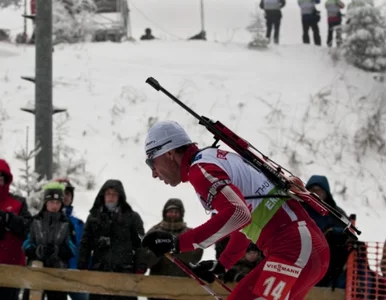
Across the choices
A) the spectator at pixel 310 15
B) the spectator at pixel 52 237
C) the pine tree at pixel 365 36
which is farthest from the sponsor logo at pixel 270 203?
the spectator at pixel 310 15

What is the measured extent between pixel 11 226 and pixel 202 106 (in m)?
9.14

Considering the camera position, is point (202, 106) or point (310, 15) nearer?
point (202, 106)

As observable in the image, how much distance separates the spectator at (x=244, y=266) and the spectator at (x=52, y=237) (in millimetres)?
1538

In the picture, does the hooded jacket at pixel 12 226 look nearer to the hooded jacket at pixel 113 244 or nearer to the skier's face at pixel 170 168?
the hooded jacket at pixel 113 244

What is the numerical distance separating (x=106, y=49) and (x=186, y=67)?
240 centimetres

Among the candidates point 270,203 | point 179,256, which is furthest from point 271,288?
point 179,256

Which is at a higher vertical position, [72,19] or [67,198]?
[72,19]

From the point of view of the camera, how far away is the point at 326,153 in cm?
1463

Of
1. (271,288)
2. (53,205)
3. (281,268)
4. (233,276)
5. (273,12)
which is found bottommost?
(233,276)

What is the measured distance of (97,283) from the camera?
22.3 feet

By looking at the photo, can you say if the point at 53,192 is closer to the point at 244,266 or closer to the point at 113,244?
the point at 113,244

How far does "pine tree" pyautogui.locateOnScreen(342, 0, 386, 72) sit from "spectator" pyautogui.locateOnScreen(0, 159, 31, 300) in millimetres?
11315

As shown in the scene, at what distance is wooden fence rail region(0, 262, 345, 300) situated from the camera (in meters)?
6.73

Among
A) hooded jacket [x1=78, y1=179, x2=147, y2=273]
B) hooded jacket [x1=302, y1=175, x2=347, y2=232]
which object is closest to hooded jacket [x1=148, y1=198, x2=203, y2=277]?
hooded jacket [x1=78, y1=179, x2=147, y2=273]
